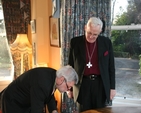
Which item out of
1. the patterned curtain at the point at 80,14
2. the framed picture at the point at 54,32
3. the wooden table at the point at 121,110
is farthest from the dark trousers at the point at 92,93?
the framed picture at the point at 54,32

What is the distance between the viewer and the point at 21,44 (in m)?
3.44

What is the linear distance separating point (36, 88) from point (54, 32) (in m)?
1.67

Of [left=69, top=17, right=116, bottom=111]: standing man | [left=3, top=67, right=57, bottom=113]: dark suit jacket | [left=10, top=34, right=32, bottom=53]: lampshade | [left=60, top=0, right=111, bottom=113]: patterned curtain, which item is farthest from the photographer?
[left=10, top=34, right=32, bottom=53]: lampshade

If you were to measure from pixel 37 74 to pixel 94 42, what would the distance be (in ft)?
2.17

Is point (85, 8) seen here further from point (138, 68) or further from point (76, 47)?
point (138, 68)

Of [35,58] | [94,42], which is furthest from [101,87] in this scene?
[35,58]

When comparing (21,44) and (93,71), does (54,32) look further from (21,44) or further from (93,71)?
(93,71)

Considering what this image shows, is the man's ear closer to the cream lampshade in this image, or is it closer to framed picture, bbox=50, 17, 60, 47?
framed picture, bbox=50, 17, 60, 47

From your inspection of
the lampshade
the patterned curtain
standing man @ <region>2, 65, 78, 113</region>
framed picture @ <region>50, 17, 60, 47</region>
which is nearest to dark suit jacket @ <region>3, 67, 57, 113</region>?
→ standing man @ <region>2, 65, 78, 113</region>

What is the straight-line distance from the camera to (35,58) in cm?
340

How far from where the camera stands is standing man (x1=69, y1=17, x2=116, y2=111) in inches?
72.6

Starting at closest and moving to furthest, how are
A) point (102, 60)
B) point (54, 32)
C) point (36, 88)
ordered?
point (36, 88) → point (102, 60) → point (54, 32)

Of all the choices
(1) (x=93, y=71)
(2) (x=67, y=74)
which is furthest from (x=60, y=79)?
(1) (x=93, y=71)

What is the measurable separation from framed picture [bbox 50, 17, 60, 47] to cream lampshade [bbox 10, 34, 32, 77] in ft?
1.90
